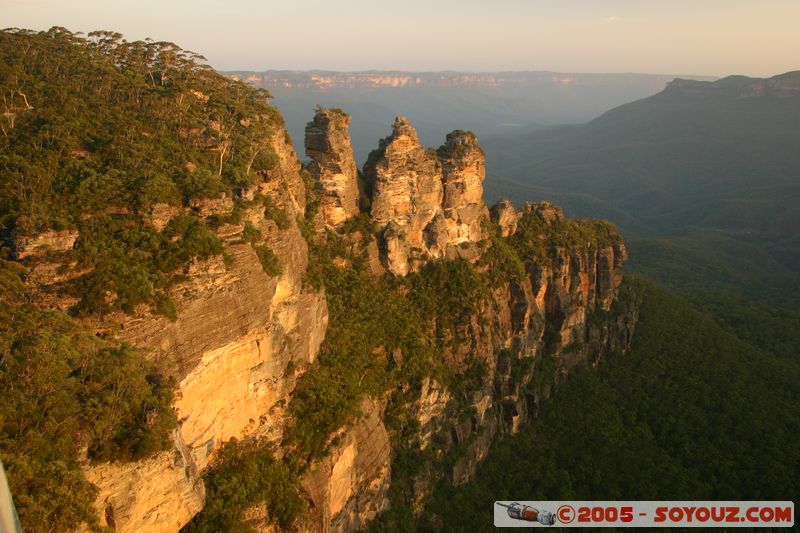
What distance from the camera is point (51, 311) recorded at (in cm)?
1756

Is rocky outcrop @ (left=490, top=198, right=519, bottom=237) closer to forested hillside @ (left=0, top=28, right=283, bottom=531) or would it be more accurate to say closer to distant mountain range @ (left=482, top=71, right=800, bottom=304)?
forested hillside @ (left=0, top=28, right=283, bottom=531)

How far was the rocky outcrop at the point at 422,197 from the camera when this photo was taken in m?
39.2

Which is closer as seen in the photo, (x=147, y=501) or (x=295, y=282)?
(x=147, y=501)

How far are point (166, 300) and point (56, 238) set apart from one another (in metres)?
4.20

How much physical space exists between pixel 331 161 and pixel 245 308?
1688 centimetres

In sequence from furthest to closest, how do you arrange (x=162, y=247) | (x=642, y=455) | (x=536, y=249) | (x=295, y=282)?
(x=536, y=249)
(x=642, y=455)
(x=295, y=282)
(x=162, y=247)

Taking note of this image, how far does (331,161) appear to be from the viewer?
37125 millimetres

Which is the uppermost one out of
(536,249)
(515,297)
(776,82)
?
(776,82)

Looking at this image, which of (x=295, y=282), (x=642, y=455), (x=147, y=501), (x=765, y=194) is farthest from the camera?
(x=765, y=194)

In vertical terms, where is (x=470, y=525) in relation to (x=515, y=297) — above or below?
below

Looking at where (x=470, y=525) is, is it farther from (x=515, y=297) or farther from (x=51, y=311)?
→ (x=51, y=311)

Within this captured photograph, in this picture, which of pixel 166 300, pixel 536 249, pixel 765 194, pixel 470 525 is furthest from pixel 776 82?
pixel 166 300

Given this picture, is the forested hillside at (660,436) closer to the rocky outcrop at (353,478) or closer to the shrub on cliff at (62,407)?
the rocky outcrop at (353,478)

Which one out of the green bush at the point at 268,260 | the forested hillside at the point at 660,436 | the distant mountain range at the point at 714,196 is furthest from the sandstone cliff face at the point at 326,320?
the distant mountain range at the point at 714,196
